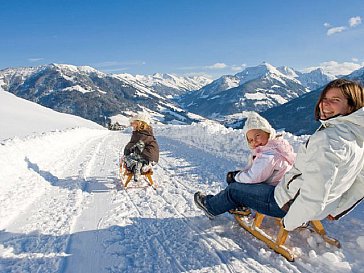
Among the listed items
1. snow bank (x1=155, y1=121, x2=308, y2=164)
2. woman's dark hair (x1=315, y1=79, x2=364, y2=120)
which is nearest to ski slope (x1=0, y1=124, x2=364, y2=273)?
woman's dark hair (x1=315, y1=79, x2=364, y2=120)

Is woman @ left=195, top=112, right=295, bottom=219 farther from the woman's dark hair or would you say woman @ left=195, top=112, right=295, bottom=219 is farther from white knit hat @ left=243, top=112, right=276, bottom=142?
the woman's dark hair

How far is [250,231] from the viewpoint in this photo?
445cm

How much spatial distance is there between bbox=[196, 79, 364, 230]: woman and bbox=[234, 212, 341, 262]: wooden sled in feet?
1.70

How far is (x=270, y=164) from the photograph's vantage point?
411cm

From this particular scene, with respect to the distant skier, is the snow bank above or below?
below

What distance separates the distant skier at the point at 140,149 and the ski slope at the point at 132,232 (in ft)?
1.54

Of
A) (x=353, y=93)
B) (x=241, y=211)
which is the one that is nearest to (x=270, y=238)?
(x=241, y=211)

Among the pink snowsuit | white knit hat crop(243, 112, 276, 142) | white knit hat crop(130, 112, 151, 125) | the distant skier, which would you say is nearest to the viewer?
the pink snowsuit

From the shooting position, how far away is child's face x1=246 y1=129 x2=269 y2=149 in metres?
4.37

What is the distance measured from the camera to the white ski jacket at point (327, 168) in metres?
2.94

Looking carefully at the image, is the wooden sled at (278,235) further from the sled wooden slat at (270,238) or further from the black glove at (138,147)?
the black glove at (138,147)

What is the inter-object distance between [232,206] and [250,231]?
16.7 inches

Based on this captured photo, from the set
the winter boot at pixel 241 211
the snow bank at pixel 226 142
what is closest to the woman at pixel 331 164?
the winter boot at pixel 241 211

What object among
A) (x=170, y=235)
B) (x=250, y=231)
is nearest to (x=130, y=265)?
(x=170, y=235)
